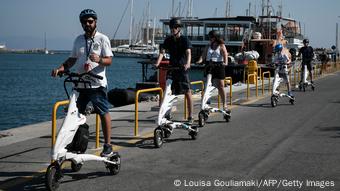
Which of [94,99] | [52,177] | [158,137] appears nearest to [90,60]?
[94,99]

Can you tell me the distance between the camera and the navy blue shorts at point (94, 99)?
629 cm

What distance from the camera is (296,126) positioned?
35.9ft

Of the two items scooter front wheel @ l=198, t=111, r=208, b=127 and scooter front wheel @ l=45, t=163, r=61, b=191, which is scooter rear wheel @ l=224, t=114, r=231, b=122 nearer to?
scooter front wheel @ l=198, t=111, r=208, b=127

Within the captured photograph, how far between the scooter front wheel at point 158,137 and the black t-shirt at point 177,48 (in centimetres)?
132

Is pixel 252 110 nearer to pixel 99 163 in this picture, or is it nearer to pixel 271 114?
pixel 271 114

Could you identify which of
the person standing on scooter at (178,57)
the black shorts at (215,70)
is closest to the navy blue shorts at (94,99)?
the person standing on scooter at (178,57)

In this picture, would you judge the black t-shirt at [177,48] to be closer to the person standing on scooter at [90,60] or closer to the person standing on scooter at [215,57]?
the person standing on scooter at [215,57]

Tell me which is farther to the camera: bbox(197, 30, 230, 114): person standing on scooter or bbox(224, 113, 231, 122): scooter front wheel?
bbox(224, 113, 231, 122): scooter front wheel

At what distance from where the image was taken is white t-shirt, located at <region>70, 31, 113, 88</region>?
20.5 ft

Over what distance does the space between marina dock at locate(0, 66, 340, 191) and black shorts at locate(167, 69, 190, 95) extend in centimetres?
92

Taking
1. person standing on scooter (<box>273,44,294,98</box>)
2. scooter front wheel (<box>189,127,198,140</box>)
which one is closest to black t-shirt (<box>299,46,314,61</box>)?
person standing on scooter (<box>273,44,294,98</box>)

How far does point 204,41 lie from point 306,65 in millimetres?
40635

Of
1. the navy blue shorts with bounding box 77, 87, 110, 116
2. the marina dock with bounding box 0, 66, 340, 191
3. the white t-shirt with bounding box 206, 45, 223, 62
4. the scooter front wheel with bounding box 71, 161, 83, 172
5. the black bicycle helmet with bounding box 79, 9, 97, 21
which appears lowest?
the marina dock with bounding box 0, 66, 340, 191

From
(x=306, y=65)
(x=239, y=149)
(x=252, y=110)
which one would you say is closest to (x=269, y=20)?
(x=306, y=65)
